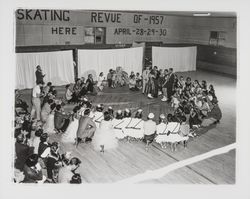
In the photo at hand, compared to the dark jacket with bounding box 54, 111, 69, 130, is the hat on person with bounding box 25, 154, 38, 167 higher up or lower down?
lower down

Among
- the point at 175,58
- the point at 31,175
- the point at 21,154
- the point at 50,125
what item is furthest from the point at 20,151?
the point at 175,58

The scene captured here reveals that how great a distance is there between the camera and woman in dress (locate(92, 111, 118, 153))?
663 cm

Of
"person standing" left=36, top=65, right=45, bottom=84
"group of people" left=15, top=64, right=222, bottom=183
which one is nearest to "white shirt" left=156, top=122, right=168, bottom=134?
"group of people" left=15, top=64, right=222, bottom=183

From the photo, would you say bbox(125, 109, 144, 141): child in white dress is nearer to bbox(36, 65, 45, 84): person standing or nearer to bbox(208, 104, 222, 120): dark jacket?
bbox(208, 104, 222, 120): dark jacket

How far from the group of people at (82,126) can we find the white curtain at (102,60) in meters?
1.54

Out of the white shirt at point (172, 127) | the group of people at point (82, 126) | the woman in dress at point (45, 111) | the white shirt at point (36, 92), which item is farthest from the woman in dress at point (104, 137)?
the white shirt at point (36, 92)

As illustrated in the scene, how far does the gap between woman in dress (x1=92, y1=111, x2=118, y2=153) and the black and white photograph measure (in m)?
0.02

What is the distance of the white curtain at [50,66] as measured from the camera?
962 centimetres

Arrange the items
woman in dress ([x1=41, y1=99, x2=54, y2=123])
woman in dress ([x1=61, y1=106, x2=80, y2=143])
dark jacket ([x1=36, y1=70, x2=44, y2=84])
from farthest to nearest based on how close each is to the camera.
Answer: dark jacket ([x1=36, y1=70, x2=44, y2=84]) < woman in dress ([x1=41, y1=99, x2=54, y2=123]) < woman in dress ([x1=61, y1=106, x2=80, y2=143])

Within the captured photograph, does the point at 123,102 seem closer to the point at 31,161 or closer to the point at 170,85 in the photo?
the point at 170,85

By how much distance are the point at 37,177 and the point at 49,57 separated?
585cm

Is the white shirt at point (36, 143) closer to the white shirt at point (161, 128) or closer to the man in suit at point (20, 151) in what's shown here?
the man in suit at point (20, 151)

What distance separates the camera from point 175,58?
1348 centimetres

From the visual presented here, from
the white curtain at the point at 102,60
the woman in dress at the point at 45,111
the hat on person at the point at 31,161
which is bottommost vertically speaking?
the hat on person at the point at 31,161
